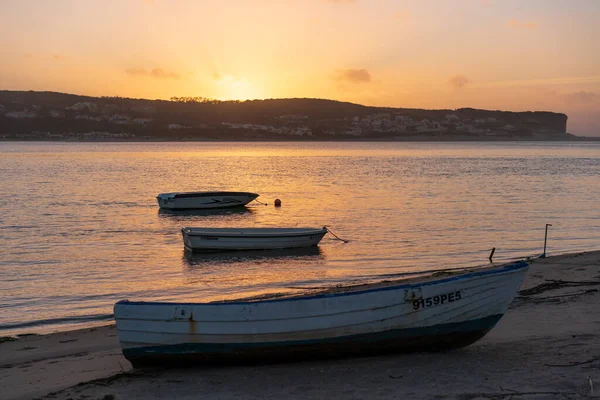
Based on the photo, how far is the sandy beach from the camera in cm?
742

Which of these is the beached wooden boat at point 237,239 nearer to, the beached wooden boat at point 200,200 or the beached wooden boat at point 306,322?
the beached wooden boat at point 306,322

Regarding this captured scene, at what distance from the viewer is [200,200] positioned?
122ft

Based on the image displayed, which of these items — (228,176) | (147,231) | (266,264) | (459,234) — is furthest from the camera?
(228,176)

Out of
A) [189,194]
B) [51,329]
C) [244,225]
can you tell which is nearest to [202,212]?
[189,194]

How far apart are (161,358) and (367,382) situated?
110 inches

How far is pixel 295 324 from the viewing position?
8508 millimetres

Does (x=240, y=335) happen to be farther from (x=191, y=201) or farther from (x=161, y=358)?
(x=191, y=201)

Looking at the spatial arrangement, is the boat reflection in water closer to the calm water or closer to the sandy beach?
the calm water

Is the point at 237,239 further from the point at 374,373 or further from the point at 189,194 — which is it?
the point at 189,194

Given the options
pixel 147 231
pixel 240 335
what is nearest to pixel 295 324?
pixel 240 335

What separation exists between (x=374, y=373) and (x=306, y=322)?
42.3 inches

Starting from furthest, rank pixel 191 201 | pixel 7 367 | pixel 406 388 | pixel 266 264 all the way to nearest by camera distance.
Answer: pixel 191 201 < pixel 266 264 < pixel 7 367 < pixel 406 388

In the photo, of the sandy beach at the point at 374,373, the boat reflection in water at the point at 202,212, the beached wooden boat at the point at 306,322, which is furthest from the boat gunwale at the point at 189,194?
the beached wooden boat at the point at 306,322

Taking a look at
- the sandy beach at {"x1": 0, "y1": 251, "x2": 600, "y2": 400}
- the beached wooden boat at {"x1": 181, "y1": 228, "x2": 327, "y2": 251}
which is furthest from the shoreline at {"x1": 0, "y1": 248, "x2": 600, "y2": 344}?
the beached wooden boat at {"x1": 181, "y1": 228, "x2": 327, "y2": 251}
